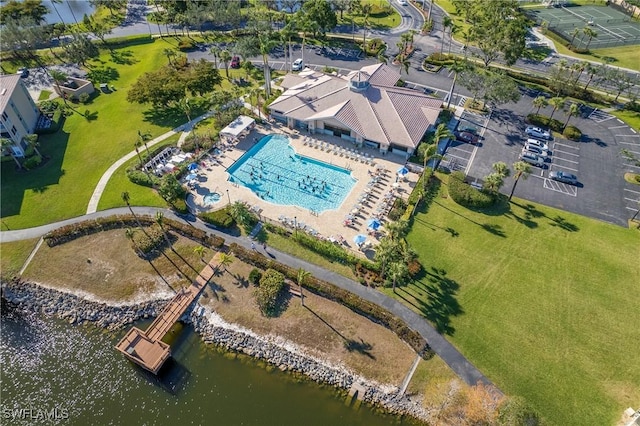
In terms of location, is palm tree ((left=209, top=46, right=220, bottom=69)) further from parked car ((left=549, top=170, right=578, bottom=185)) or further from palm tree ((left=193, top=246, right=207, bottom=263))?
parked car ((left=549, top=170, right=578, bottom=185))

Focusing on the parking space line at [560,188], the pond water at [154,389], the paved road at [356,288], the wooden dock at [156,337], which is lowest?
the pond water at [154,389]

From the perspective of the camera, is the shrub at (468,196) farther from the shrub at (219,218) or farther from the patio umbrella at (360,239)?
the shrub at (219,218)

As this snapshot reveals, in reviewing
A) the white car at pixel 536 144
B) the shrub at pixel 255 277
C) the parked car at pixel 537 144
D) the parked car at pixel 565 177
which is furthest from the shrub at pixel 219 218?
the parked car at pixel 537 144

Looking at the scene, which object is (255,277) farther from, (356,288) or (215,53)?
(215,53)

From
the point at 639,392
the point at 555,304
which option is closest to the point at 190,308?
the point at 555,304

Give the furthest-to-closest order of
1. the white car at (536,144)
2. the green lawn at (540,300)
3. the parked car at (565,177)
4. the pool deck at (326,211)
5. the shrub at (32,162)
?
1. the white car at (536,144)
2. the shrub at (32,162)
3. the parked car at (565,177)
4. the pool deck at (326,211)
5. the green lawn at (540,300)

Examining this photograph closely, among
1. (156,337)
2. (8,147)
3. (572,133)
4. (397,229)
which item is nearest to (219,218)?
(156,337)
